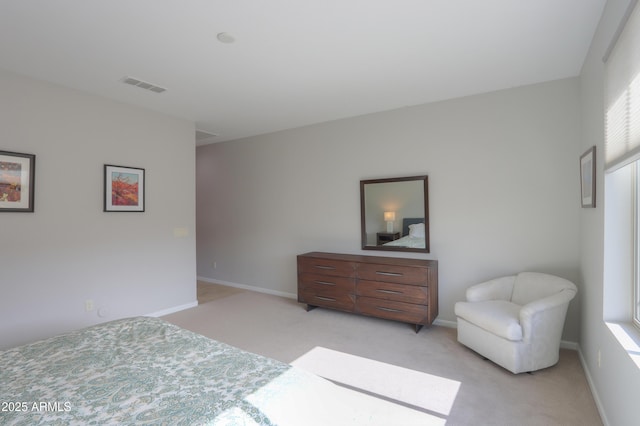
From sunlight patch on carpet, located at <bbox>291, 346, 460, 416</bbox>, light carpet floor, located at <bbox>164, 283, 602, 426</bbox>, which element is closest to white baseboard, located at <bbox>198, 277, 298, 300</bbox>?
light carpet floor, located at <bbox>164, 283, 602, 426</bbox>

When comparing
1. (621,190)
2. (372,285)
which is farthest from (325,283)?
(621,190)

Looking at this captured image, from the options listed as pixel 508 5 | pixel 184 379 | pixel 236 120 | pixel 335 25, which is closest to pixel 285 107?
pixel 236 120

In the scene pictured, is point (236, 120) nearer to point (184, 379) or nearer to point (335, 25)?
point (335, 25)

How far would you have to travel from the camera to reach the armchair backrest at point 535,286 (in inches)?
111

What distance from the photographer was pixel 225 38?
96.9 inches

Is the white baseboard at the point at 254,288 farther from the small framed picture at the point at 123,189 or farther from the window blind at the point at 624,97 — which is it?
the window blind at the point at 624,97

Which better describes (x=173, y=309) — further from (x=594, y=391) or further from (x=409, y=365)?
(x=594, y=391)

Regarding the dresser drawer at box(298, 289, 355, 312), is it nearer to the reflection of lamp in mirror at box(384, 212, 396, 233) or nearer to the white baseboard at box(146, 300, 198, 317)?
the reflection of lamp in mirror at box(384, 212, 396, 233)

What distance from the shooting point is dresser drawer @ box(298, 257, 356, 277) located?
3992mm

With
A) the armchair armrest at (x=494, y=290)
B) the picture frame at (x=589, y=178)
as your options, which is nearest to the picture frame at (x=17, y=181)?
the armchair armrest at (x=494, y=290)

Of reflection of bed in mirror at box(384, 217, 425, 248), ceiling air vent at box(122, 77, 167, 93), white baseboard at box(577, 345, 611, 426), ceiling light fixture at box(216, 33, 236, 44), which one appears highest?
ceiling light fixture at box(216, 33, 236, 44)

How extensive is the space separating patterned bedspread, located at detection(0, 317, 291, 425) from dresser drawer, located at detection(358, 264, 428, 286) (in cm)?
236

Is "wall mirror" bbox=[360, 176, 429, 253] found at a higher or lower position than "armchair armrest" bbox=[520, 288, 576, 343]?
higher

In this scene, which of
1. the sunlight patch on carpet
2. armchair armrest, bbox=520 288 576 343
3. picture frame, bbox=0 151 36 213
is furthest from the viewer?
picture frame, bbox=0 151 36 213
